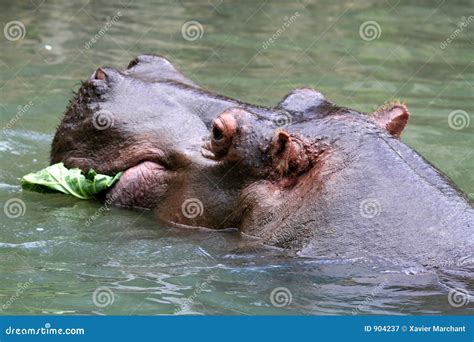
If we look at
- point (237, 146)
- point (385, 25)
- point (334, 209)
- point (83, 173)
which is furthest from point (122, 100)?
point (385, 25)

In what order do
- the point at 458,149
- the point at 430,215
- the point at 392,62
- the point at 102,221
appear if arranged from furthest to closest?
the point at 392,62, the point at 458,149, the point at 102,221, the point at 430,215

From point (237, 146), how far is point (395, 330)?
1574 mm

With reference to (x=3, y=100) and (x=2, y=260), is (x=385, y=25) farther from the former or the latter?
(x=2, y=260)

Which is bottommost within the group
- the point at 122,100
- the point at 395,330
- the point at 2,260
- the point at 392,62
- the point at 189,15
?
the point at 395,330

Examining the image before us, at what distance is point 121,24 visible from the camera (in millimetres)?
13539

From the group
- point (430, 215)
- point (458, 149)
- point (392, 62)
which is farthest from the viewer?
point (392, 62)
